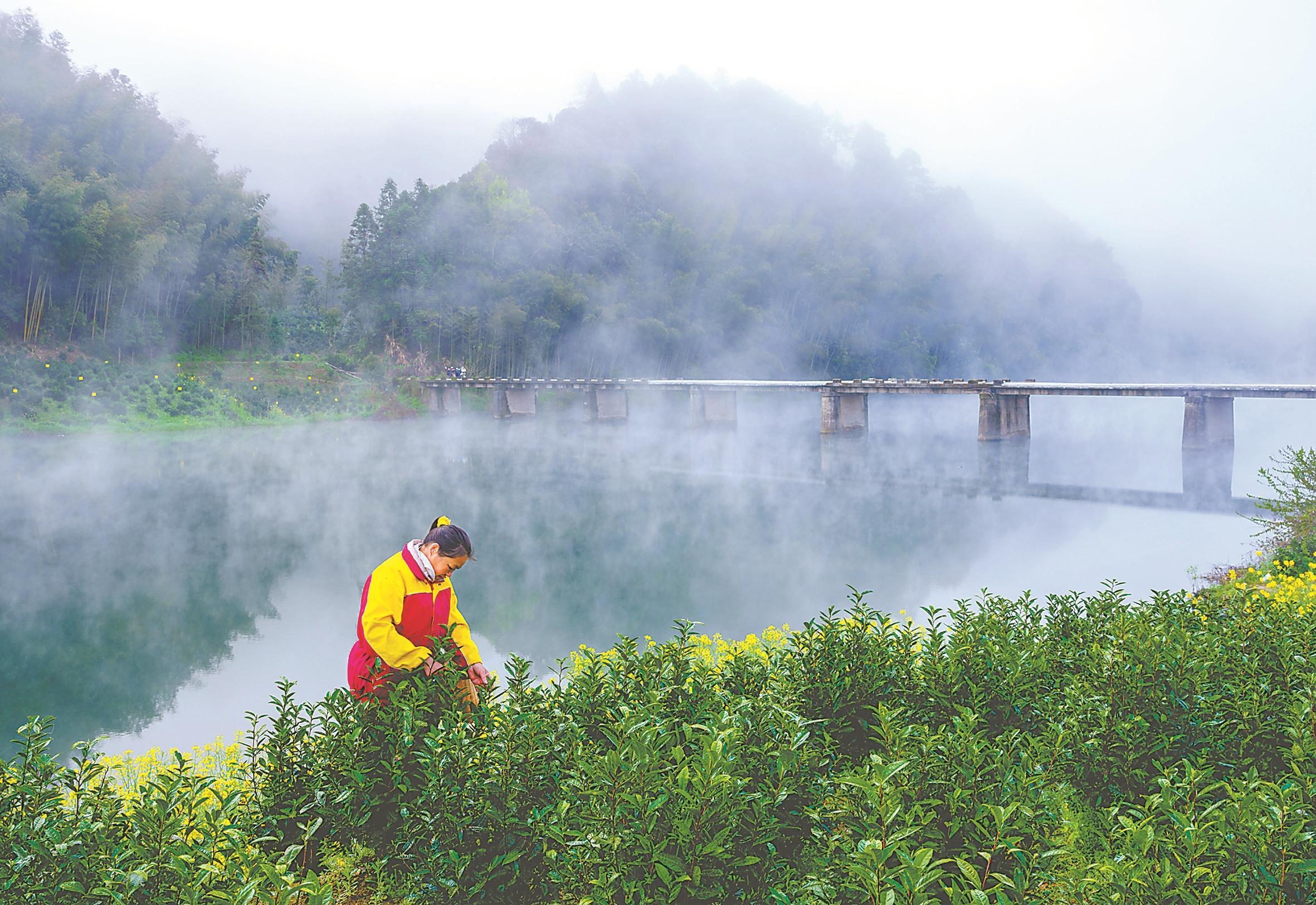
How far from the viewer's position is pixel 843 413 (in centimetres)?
3650

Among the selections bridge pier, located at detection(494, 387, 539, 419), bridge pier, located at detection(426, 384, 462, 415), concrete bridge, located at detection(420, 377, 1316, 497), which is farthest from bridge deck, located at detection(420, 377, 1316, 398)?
bridge pier, located at detection(426, 384, 462, 415)

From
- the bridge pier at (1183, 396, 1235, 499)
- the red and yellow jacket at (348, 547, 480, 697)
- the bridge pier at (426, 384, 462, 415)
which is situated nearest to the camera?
the red and yellow jacket at (348, 547, 480, 697)

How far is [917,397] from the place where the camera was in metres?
64.1

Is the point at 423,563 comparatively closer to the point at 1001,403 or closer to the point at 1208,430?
the point at 1208,430

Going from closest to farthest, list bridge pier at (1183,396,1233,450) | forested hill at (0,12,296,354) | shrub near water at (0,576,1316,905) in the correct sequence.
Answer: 1. shrub near water at (0,576,1316,905)
2. bridge pier at (1183,396,1233,450)
3. forested hill at (0,12,296,354)

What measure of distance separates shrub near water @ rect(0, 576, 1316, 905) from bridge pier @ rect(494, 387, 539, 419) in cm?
4353

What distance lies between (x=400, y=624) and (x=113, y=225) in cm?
4267

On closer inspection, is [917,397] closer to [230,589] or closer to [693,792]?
[230,589]

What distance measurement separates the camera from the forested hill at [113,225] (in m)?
39.3

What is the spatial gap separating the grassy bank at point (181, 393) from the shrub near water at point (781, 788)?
36589mm

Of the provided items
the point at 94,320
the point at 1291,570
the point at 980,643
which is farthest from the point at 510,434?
the point at 980,643

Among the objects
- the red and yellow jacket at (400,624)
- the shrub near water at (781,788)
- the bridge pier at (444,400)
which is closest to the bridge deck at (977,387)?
the bridge pier at (444,400)

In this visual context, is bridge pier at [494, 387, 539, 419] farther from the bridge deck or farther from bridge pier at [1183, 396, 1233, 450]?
bridge pier at [1183, 396, 1233, 450]

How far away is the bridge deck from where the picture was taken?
28297 mm
